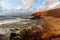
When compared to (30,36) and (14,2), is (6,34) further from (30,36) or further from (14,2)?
(14,2)

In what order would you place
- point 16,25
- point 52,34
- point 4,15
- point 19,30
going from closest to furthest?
1. point 52,34
2. point 19,30
3. point 16,25
4. point 4,15

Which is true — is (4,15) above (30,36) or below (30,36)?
above

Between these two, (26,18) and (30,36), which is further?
(26,18)

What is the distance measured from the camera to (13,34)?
285 cm

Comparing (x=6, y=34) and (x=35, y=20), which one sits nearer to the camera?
Answer: (x=6, y=34)

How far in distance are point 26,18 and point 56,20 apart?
0.71m

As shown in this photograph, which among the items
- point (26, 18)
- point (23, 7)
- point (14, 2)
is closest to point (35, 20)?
point (26, 18)

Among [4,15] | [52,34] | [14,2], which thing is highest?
[14,2]

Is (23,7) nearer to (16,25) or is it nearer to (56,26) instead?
(16,25)

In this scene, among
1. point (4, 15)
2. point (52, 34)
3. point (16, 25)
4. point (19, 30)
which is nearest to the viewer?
point (52, 34)

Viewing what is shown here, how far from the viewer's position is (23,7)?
11.5ft

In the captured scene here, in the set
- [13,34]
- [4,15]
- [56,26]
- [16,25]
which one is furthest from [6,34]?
[56,26]

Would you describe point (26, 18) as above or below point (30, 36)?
above

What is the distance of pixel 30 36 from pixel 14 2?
3.54 ft
